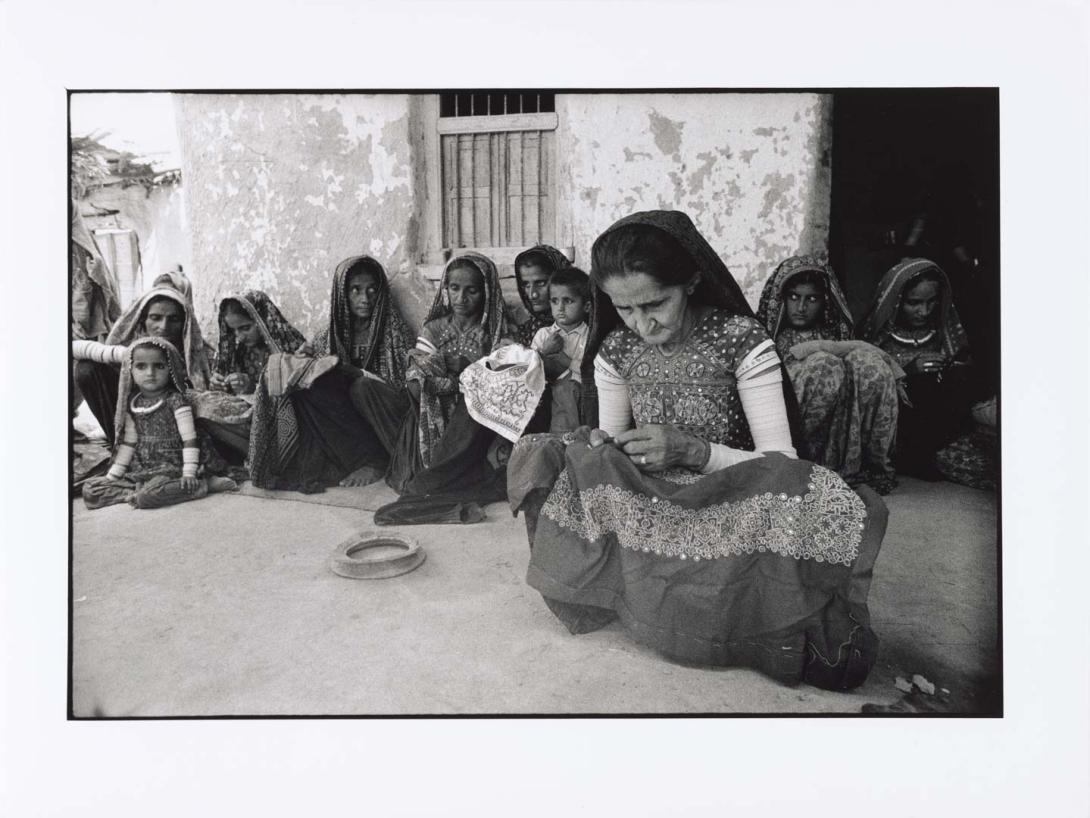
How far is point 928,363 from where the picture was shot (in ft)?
6.56

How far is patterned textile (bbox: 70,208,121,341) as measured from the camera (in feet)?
6.50

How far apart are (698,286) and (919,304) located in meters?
0.64

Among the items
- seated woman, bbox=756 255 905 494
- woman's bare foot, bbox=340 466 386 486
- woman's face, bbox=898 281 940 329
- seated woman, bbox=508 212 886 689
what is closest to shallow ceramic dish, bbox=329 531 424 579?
woman's bare foot, bbox=340 466 386 486

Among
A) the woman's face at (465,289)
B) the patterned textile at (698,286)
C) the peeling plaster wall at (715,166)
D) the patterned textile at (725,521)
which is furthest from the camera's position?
the woman's face at (465,289)

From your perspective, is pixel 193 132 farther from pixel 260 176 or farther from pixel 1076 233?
pixel 1076 233

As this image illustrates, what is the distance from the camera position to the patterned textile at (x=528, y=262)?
2.01m

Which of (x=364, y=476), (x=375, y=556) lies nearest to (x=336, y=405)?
(x=364, y=476)

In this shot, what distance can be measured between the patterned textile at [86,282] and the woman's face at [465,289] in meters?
0.90

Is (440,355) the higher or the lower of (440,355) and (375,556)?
the higher

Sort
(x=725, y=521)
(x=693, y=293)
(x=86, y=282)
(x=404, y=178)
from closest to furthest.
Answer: (x=725, y=521) → (x=693, y=293) → (x=86, y=282) → (x=404, y=178)

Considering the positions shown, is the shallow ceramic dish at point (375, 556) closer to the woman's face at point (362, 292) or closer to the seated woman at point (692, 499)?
the seated woman at point (692, 499)

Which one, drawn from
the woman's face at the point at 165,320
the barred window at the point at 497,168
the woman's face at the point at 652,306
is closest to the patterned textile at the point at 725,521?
the woman's face at the point at 652,306

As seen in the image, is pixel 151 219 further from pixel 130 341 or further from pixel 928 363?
pixel 928 363
